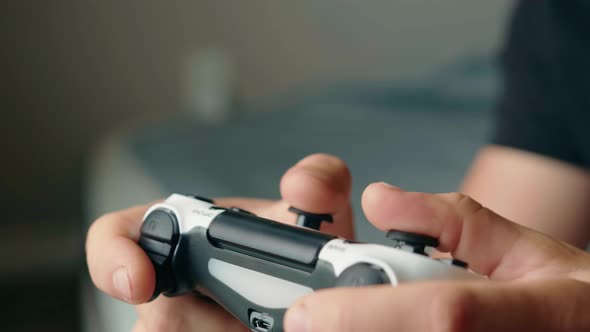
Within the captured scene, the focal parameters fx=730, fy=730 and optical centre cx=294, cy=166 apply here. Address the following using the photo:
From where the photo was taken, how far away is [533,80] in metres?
0.69

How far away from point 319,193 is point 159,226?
0.08 m

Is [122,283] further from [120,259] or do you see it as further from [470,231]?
[470,231]

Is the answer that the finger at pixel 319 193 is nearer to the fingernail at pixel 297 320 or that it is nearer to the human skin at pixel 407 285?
the human skin at pixel 407 285

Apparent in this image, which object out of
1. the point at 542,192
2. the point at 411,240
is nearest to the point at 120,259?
the point at 411,240

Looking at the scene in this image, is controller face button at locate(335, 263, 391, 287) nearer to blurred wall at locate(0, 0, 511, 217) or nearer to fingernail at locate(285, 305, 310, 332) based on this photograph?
fingernail at locate(285, 305, 310, 332)

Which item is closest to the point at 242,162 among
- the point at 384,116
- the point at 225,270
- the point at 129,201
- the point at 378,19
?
the point at 129,201

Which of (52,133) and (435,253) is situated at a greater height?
(435,253)

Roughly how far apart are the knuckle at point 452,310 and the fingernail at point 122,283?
150 mm

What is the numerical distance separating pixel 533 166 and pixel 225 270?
46 cm

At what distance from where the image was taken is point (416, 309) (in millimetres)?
184

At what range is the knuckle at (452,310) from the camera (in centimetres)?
18

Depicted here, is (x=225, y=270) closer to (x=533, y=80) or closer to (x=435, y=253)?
(x=435, y=253)

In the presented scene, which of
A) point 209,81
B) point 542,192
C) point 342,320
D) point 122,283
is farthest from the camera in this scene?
point 209,81

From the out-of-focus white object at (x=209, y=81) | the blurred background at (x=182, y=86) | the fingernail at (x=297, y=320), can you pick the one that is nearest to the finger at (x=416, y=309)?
the fingernail at (x=297, y=320)
